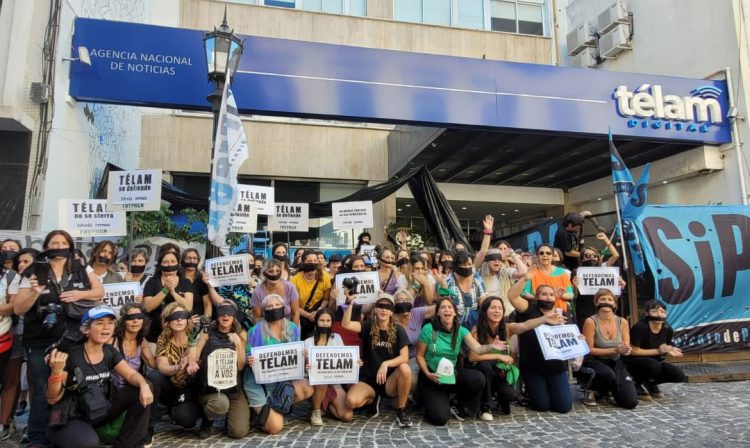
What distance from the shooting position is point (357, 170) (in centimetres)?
1603

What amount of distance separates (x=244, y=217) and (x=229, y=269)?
212 cm

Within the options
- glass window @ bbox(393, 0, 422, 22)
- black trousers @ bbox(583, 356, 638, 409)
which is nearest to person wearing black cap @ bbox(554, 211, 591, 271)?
black trousers @ bbox(583, 356, 638, 409)

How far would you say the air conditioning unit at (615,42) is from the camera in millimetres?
15609

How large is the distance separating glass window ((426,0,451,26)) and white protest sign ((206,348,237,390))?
16135 mm

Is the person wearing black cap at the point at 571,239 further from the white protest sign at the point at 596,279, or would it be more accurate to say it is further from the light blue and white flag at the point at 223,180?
the light blue and white flag at the point at 223,180

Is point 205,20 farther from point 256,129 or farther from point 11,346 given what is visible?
point 11,346

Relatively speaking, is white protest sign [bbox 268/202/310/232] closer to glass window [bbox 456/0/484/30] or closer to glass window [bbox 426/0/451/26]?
glass window [bbox 426/0/451/26]

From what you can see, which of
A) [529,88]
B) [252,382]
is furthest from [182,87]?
[529,88]

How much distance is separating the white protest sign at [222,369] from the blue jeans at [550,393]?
3.40 metres

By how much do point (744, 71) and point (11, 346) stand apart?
1575 cm

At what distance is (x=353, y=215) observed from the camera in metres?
9.43

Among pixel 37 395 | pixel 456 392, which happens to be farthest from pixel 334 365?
pixel 37 395

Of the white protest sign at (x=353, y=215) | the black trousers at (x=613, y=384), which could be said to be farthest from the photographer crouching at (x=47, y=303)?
the black trousers at (x=613, y=384)

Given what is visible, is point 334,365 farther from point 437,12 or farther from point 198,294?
A: point 437,12
